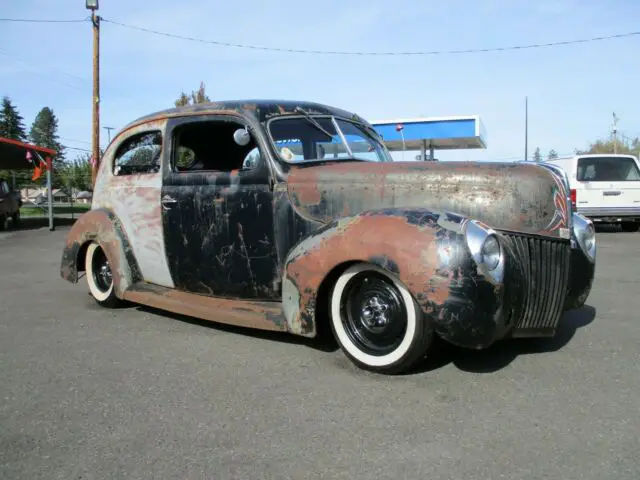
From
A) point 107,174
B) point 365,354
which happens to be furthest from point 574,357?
point 107,174

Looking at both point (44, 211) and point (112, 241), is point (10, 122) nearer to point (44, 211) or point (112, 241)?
point (44, 211)

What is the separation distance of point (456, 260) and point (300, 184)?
1336 mm

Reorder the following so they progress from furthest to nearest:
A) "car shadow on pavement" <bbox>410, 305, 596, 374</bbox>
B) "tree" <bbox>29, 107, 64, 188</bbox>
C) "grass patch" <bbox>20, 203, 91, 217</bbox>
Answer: "tree" <bbox>29, 107, 64, 188</bbox>
"grass patch" <bbox>20, 203, 91, 217</bbox>
"car shadow on pavement" <bbox>410, 305, 596, 374</bbox>

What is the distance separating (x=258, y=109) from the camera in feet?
14.2

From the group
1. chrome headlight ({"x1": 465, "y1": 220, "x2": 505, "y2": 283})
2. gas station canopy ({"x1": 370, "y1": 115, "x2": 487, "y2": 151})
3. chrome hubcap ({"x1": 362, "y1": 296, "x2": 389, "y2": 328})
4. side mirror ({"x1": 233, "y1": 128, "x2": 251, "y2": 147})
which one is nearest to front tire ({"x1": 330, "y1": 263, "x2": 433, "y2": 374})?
chrome hubcap ({"x1": 362, "y1": 296, "x2": 389, "y2": 328})

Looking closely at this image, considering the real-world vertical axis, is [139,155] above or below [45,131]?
below

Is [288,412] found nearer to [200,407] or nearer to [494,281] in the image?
[200,407]

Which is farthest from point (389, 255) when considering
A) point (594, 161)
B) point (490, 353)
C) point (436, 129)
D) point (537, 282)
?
point (436, 129)

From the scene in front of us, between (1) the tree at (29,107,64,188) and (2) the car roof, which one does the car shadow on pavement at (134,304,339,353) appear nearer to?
(2) the car roof

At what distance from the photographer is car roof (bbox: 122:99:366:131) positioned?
14.2ft

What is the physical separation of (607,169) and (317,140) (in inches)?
433

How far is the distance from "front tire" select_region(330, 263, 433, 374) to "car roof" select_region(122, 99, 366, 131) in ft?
5.06

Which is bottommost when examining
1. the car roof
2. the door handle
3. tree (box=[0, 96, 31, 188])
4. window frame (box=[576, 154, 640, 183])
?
the door handle

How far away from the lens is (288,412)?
290 centimetres
